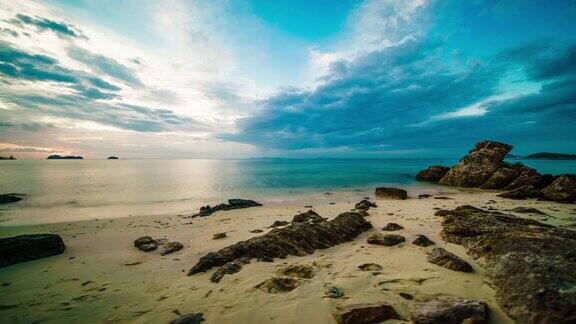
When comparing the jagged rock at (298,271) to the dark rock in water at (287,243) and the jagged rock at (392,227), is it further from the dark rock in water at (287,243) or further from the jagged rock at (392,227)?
the jagged rock at (392,227)

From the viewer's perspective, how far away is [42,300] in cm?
605

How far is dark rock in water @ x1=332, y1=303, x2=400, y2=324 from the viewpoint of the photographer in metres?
4.11

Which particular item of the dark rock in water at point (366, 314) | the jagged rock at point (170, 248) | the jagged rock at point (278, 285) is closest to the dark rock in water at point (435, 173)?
the jagged rock at point (170, 248)

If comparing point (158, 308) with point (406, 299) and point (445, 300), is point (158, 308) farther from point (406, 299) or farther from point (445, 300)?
point (445, 300)

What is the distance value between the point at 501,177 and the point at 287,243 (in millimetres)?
31310

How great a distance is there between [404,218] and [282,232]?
7596 mm

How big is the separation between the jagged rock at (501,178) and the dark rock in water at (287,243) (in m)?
27.0

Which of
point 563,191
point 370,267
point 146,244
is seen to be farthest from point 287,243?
point 563,191

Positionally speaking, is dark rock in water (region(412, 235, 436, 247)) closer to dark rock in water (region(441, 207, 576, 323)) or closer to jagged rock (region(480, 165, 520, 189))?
dark rock in water (region(441, 207, 576, 323))

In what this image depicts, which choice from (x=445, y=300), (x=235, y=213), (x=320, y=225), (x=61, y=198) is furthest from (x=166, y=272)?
(x=61, y=198)

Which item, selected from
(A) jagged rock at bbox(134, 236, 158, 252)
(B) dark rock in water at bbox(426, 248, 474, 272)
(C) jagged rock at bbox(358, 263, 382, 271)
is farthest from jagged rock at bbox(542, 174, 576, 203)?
(A) jagged rock at bbox(134, 236, 158, 252)

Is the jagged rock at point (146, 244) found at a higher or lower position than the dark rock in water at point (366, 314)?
lower

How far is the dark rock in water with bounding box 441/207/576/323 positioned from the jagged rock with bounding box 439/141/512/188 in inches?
1072

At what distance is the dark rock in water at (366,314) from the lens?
4.11m
